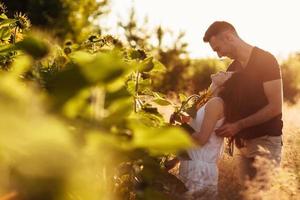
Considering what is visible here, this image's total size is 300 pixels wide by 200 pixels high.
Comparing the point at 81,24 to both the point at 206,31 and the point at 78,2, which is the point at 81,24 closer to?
the point at 78,2

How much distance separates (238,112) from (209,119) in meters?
0.51

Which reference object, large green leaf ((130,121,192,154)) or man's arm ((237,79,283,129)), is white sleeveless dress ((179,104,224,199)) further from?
large green leaf ((130,121,192,154))

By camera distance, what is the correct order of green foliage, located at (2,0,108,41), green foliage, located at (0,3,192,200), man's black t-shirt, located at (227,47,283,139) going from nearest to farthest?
green foliage, located at (0,3,192,200) → man's black t-shirt, located at (227,47,283,139) → green foliage, located at (2,0,108,41)

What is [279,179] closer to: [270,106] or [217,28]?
[270,106]

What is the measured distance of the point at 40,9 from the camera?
1489 cm

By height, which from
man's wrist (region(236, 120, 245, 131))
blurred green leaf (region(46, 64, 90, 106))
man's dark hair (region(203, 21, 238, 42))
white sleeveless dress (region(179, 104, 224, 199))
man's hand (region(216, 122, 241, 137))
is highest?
man's dark hair (region(203, 21, 238, 42))

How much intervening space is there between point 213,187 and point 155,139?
250 centimetres

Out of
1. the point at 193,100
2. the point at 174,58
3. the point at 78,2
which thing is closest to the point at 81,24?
the point at 78,2

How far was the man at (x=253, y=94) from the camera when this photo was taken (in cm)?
324

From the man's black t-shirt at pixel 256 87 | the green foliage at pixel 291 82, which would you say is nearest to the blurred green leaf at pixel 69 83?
the man's black t-shirt at pixel 256 87

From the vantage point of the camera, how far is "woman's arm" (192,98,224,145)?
2785 millimetres

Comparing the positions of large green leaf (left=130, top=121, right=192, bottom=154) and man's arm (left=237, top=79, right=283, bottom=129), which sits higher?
man's arm (left=237, top=79, right=283, bottom=129)

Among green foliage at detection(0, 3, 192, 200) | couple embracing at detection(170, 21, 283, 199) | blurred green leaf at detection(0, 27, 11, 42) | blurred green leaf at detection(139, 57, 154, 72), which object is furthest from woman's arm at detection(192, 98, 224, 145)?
green foliage at detection(0, 3, 192, 200)

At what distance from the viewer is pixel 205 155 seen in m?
2.85
